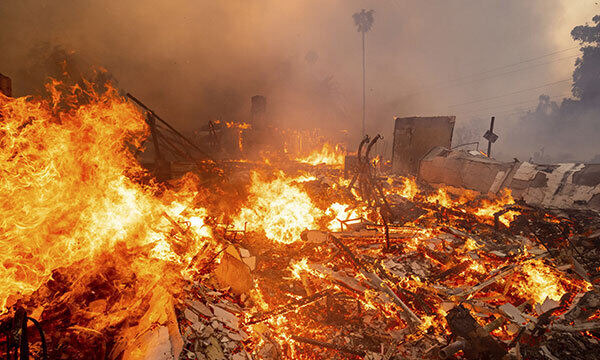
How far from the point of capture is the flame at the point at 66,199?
4.61m

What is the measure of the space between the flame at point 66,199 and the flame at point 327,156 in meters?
18.5

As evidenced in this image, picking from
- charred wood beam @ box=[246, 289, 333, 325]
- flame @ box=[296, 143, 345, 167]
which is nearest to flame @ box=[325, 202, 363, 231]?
charred wood beam @ box=[246, 289, 333, 325]

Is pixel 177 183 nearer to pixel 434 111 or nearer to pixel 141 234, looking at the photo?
pixel 141 234

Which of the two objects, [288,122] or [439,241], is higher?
[288,122]

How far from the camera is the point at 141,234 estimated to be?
6.42m

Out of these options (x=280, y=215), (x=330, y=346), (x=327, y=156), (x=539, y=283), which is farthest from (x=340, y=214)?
(x=327, y=156)

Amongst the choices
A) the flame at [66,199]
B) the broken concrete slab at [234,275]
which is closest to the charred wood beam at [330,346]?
the broken concrete slab at [234,275]

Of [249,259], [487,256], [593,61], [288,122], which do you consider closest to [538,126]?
[593,61]

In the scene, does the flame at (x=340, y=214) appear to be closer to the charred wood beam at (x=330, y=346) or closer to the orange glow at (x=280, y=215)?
the orange glow at (x=280, y=215)

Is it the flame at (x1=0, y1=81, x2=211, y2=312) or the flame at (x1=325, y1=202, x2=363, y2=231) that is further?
the flame at (x1=325, y1=202, x2=363, y2=231)

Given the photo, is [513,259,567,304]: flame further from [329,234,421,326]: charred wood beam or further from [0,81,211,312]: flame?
[0,81,211,312]: flame

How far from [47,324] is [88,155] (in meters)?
4.22

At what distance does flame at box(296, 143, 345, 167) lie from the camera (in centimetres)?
2614

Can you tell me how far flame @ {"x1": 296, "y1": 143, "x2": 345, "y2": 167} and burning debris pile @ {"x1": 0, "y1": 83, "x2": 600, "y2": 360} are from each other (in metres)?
17.5
